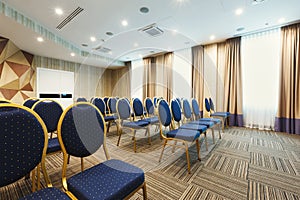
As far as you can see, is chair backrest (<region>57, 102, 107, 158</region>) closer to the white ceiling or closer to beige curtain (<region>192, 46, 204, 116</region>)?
the white ceiling

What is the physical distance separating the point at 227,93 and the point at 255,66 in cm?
118

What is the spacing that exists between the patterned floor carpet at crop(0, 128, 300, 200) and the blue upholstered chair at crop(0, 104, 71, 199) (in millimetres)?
897

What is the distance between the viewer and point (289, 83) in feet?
12.7

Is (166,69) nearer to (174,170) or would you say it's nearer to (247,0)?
(247,0)

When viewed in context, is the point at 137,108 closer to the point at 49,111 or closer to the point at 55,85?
the point at 49,111

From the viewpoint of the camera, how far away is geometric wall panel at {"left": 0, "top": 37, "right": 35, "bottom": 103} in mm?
4633

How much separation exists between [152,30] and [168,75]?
8.60 feet

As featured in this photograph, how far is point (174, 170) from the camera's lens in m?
1.94

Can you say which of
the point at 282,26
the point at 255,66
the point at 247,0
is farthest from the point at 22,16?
the point at 282,26

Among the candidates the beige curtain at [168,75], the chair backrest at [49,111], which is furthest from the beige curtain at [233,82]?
the chair backrest at [49,111]

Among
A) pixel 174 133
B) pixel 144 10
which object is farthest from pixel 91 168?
pixel 144 10

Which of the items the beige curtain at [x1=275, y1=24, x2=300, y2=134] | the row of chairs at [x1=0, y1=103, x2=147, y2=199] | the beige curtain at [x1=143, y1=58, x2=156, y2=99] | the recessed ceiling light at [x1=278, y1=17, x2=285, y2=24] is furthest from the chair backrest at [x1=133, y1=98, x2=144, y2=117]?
the recessed ceiling light at [x1=278, y1=17, x2=285, y2=24]

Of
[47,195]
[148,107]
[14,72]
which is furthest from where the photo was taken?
[14,72]

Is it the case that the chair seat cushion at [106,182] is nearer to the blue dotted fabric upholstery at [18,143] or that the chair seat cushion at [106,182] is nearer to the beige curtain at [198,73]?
the blue dotted fabric upholstery at [18,143]
